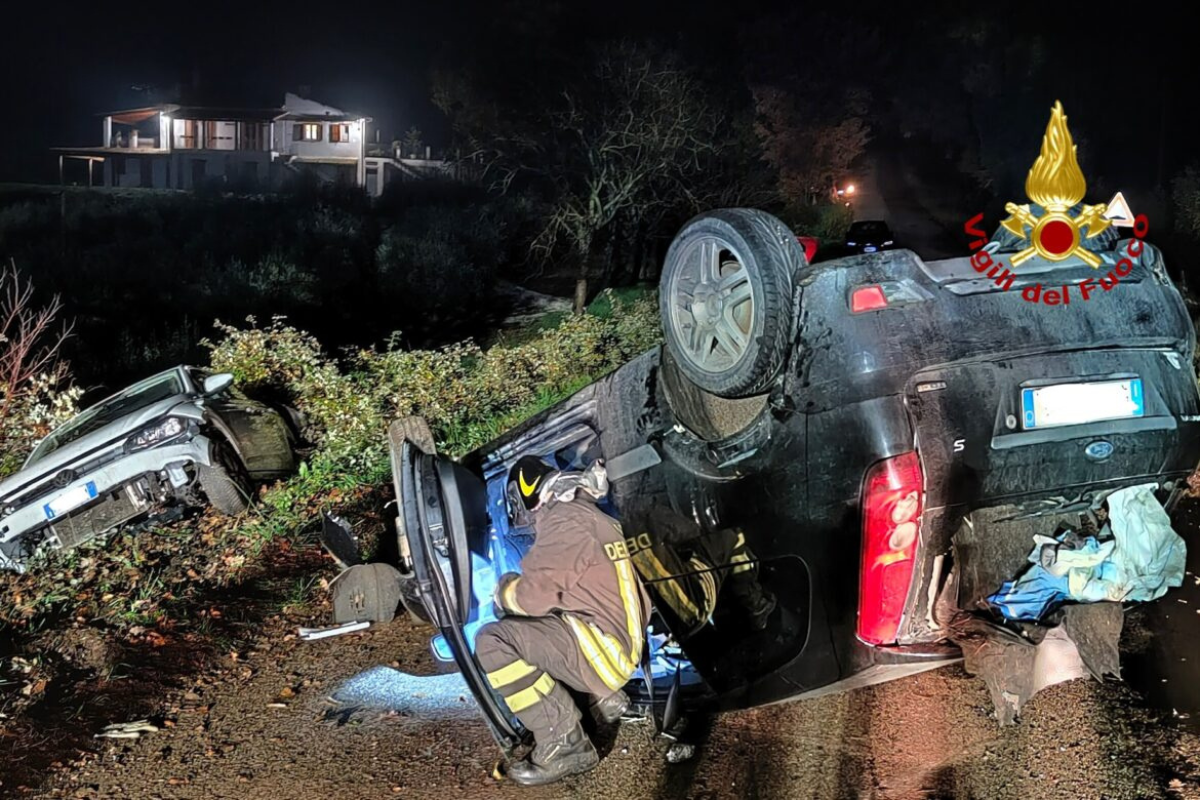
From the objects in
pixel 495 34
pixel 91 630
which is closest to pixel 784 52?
pixel 495 34

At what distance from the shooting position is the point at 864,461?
3.26m

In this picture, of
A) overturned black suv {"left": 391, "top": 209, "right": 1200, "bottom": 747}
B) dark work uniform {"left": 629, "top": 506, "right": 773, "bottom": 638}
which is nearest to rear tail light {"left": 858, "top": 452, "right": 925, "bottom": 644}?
overturned black suv {"left": 391, "top": 209, "right": 1200, "bottom": 747}

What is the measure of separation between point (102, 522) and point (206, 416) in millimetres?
959

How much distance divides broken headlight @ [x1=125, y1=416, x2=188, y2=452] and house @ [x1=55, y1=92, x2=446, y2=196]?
23.9 metres

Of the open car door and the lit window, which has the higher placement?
the lit window

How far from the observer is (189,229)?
67.7 feet

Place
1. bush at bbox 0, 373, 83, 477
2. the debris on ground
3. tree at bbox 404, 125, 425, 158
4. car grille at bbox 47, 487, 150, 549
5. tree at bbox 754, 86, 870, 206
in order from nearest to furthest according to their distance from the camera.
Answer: the debris on ground
car grille at bbox 47, 487, 150, 549
bush at bbox 0, 373, 83, 477
tree at bbox 404, 125, 425, 158
tree at bbox 754, 86, 870, 206

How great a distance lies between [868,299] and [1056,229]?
3.76 ft

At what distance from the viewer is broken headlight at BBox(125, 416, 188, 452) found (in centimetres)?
684

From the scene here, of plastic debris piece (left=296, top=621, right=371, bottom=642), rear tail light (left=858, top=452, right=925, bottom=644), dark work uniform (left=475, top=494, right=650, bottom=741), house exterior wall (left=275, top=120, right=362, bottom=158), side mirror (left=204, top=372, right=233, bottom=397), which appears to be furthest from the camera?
house exterior wall (left=275, top=120, right=362, bottom=158)

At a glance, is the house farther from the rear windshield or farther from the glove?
the glove

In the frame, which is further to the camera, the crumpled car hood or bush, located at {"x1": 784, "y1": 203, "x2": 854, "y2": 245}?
bush, located at {"x1": 784, "y1": 203, "x2": 854, "y2": 245}

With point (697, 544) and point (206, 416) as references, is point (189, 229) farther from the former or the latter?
point (697, 544)

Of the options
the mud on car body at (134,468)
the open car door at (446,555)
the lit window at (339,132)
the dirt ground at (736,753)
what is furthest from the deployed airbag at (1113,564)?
the lit window at (339,132)
